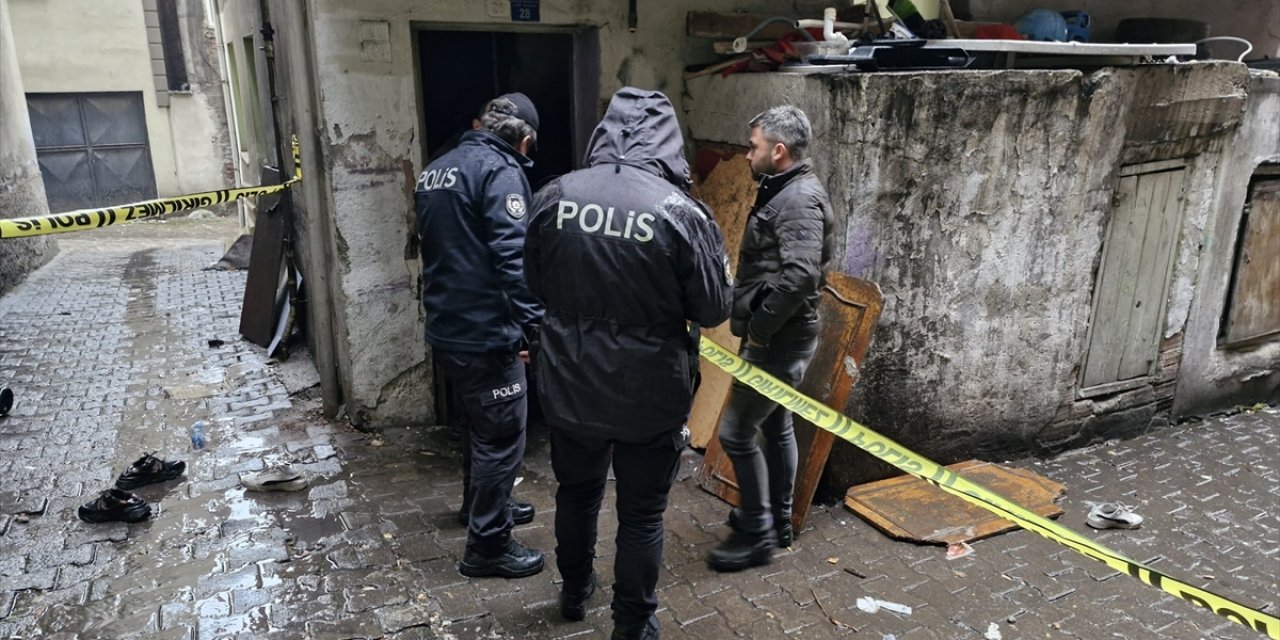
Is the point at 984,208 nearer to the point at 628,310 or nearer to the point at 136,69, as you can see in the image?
the point at 628,310

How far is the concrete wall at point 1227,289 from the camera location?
19.1ft

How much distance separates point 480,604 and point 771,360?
5.78ft

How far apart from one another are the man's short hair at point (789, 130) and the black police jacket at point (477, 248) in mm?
1158

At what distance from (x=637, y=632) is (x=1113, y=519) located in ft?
9.74

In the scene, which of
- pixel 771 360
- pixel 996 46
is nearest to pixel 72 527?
pixel 771 360

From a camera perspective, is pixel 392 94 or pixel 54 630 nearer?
pixel 54 630

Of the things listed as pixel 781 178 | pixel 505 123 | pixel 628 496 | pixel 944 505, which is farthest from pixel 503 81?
pixel 944 505

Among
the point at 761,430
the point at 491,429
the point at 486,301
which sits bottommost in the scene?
the point at 761,430

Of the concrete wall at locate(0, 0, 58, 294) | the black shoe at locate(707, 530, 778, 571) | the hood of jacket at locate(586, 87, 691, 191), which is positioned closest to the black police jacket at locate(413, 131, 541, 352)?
the hood of jacket at locate(586, 87, 691, 191)

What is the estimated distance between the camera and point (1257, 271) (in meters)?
6.27

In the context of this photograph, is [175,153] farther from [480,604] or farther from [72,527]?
[480,604]

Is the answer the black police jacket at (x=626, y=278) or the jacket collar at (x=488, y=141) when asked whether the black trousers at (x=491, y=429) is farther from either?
the jacket collar at (x=488, y=141)


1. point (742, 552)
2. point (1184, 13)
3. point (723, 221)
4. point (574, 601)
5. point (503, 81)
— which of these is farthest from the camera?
point (1184, 13)

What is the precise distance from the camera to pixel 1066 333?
5.35m
